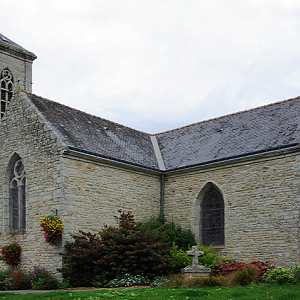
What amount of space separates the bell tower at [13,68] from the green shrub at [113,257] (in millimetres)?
12222

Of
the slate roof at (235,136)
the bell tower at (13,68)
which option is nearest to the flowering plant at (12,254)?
the slate roof at (235,136)

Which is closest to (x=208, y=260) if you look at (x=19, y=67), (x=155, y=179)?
(x=155, y=179)

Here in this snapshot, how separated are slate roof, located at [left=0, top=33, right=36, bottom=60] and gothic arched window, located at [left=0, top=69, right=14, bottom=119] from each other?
1.40m

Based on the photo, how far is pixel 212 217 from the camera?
20.2 m

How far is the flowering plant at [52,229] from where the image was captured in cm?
1698

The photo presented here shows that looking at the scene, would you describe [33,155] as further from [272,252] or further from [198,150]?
[272,252]

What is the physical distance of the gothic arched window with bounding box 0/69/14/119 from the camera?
85.1 ft

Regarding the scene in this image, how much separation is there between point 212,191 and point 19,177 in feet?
26.5

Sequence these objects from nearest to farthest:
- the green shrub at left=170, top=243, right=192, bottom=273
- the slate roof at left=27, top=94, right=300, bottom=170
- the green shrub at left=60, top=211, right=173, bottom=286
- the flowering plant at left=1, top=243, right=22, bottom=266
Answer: the green shrub at left=60, top=211, right=173, bottom=286, the green shrub at left=170, top=243, right=192, bottom=273, the flowering plant at left=1, top=243, right=22, bottom=266, the slate roof at left=27, top=94, right=300, bottom=170

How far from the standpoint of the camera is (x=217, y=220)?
1994 cm

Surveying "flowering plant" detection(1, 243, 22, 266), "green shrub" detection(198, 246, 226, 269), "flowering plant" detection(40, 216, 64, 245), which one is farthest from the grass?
"flowering plant" detection(1, 243, 22, 266)

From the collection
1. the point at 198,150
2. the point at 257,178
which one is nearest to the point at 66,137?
the point at 198,150

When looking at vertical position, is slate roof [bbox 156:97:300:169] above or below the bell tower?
below

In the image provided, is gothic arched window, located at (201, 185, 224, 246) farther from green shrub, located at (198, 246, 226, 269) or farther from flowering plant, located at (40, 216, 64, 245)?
flowering plant, located at (40, 216, 64, 245)
